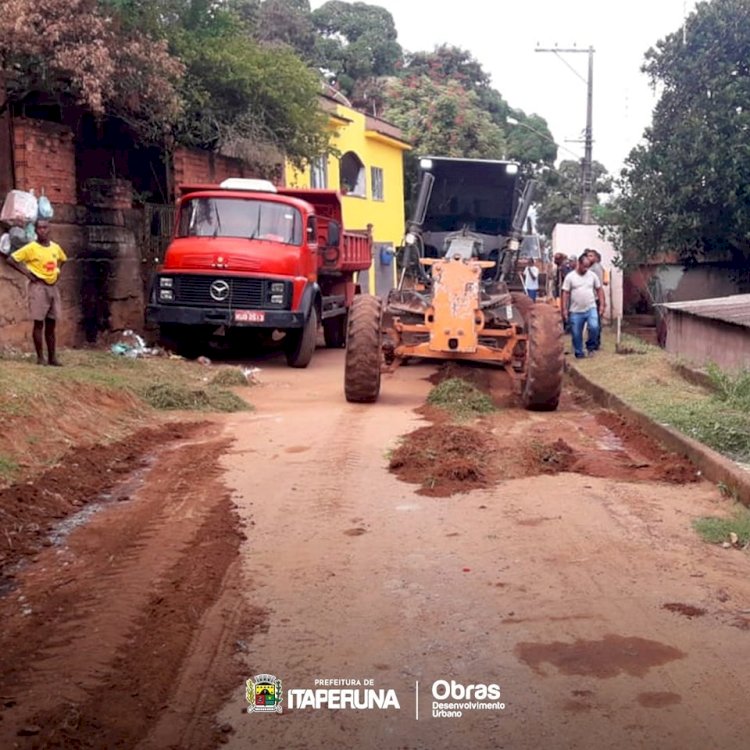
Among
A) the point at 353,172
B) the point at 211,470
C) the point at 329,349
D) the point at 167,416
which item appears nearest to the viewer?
the point at 211,470

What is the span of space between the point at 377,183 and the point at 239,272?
20554mm

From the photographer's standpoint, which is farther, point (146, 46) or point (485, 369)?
point (146, 46)

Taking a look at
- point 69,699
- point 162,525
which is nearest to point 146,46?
point 162,525

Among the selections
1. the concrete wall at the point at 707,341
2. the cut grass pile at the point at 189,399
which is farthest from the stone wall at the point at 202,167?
the concrete wall at the point at 707,341

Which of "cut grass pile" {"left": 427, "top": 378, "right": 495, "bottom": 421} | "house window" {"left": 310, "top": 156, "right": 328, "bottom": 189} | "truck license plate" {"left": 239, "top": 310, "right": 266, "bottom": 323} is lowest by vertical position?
"cut grass pile" {"left": 427, "top": 378, "right": 495, "bottom": 421}

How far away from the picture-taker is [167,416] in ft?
37.0

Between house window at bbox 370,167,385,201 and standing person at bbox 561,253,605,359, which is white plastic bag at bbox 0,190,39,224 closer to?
standing person at bbox 561,253,605,359

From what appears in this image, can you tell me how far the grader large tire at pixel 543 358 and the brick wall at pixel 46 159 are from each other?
25.7 feet

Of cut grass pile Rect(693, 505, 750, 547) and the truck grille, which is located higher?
the truck grille

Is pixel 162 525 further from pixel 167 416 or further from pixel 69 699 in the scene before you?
pixel 167 416

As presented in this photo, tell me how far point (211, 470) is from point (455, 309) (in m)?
4.47

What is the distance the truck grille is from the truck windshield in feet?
2.98

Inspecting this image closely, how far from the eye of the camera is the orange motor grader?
11.6 meters

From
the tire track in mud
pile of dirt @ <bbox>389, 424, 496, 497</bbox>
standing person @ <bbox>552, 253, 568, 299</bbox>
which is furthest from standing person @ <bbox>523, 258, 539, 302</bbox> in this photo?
the tire track in mud
